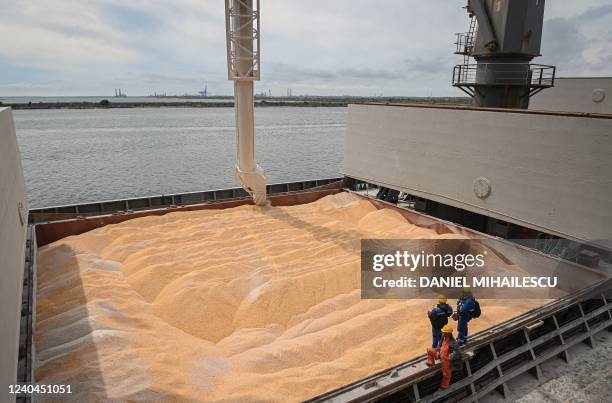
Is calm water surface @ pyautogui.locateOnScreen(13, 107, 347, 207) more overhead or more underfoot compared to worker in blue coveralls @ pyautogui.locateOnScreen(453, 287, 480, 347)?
more underfoot

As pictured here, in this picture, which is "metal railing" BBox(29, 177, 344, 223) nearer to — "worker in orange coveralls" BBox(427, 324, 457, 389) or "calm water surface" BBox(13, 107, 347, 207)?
"worker in orange coveralls" BBox(427, 324, 457, 389)

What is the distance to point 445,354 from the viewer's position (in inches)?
216

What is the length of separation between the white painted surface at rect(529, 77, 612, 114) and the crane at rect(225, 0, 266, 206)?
14826 mm

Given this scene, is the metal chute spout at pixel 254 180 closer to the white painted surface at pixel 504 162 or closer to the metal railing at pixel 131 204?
the metal railing at pixel 131 204

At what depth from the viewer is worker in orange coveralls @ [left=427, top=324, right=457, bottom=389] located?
5.49 metres

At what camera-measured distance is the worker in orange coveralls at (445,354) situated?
18.0 feet

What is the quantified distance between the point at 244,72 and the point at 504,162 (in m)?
8.12

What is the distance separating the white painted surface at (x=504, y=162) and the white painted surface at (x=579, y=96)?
29.8 feet

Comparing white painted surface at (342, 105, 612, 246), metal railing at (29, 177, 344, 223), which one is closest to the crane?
metal railing at (29, 177, 344, 223)

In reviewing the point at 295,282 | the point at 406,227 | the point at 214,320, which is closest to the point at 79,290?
the point at 214,320

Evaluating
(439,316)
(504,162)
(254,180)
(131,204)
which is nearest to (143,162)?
(131,204)

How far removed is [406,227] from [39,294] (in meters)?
9.20

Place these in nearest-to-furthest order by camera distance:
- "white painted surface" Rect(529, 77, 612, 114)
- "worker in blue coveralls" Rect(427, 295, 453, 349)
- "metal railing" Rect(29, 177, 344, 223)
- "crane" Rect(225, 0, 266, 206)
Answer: "worker in blue coveralls" Rect(427, 295, 453, 349), "crane" Rect(225, 0, 266, 206), "metal railing" Rect(29, 177, 344, 223), "white painted surface" Rect(529, 77, 612, 114)

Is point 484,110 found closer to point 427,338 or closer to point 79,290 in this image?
point 427,338
